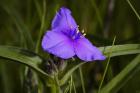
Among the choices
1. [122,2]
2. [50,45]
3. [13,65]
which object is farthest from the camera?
[13,65]

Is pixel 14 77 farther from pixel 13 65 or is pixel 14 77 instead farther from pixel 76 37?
pixel 76 37

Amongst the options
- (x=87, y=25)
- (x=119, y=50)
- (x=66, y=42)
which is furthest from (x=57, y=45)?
(x=87, y=25)

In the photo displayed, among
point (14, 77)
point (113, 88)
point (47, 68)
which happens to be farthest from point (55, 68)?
point (14, 77)

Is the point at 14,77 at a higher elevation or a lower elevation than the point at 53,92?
lower

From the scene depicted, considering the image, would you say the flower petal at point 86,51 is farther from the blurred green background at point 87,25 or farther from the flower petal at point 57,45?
the blurred green background at point 87,25

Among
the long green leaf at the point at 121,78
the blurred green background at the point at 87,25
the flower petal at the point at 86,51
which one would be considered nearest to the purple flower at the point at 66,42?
the flower petal at the point at 86,51

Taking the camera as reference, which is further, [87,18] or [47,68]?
[87,18]

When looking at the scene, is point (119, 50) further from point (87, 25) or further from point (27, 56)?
point (87, 25)
